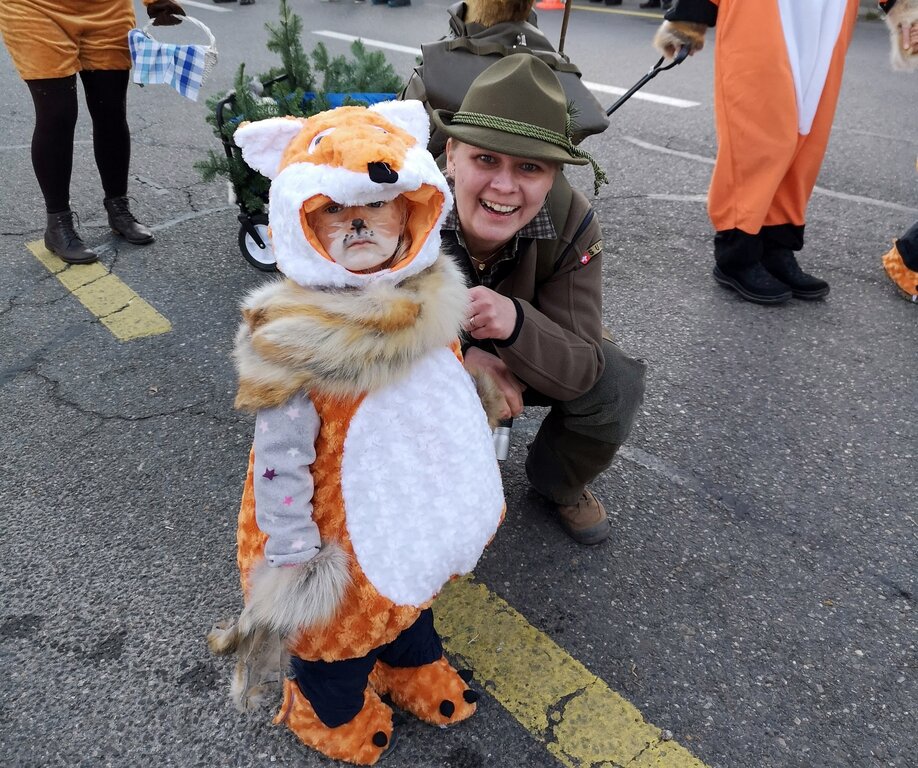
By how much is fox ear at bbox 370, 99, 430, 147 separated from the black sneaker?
262 centimetres

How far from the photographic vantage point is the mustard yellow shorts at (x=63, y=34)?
3291 millimetres

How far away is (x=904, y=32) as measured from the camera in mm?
3518

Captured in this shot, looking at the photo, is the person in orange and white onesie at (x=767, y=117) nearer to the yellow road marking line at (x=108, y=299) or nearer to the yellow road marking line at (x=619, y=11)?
the yellow road marking line at (x=108, y=299)

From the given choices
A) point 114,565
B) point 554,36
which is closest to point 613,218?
point 114,565

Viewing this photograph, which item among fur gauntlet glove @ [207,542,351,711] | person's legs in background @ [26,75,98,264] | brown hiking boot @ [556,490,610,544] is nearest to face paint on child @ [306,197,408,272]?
fur gauntlet glove @ [207,542,351,711]

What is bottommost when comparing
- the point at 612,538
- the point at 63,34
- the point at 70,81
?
the point at 612,538

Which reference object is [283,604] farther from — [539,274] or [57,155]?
[57,155]

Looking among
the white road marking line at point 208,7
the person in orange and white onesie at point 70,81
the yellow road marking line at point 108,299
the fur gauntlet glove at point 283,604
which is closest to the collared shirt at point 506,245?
the fur gauntlet glove at point 283,604

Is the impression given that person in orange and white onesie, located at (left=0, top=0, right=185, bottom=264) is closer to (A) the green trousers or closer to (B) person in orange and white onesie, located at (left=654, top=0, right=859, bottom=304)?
(B) person in orange and white onesie, located at (left=654, top=0, right=859, bottom=304)

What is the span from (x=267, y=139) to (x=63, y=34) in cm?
253

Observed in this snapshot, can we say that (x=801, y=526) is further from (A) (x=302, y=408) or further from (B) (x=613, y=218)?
(B) (x=613, y=218)

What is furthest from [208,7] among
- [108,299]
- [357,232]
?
[357,232]

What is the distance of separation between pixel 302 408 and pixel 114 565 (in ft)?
3.82

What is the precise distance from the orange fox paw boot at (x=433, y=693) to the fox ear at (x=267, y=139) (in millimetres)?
1167
